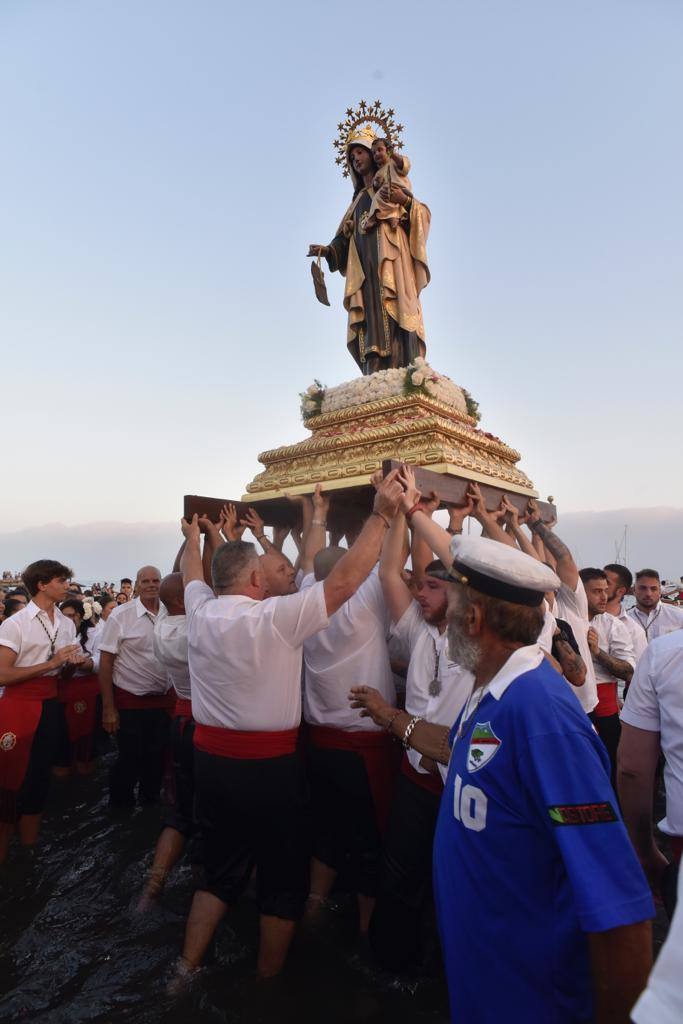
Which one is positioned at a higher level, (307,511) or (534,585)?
(307,511)

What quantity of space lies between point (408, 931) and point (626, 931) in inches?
79.6

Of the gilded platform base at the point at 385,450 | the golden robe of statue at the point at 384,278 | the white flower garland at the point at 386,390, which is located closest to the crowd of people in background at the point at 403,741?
the gilded platform base at the point at 385,450

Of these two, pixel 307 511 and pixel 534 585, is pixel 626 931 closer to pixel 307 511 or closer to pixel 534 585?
pixel 534 585

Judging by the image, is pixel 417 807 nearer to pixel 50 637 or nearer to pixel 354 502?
pixel 354 502

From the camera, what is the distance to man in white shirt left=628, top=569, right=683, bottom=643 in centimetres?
671

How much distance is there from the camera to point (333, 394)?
20.8ft

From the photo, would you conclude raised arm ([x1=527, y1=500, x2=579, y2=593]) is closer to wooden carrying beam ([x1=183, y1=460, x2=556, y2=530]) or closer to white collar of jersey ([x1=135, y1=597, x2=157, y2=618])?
wooden carrying beam ([x1=183, y1=460, x2=556, y2=530])

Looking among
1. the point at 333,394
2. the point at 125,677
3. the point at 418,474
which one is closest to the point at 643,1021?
the point at 418,474

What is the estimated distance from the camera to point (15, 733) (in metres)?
4.62

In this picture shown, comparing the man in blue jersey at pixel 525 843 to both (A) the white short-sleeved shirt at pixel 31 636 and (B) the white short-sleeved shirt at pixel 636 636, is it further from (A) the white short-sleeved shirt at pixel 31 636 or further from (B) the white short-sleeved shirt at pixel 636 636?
(B) the white short-sleeved shirt at pixel 636 636

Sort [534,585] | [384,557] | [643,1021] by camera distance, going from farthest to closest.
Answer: [384,557] → [534,585] → [643,1021]

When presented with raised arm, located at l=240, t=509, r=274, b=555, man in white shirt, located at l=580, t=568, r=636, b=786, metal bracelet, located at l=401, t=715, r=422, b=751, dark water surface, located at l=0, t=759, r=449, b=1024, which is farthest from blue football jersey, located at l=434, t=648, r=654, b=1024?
man in white shirt, located at l=580, t=568, r=636, b=786

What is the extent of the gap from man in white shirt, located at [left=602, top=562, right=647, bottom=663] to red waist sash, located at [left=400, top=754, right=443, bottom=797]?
10.5 ft

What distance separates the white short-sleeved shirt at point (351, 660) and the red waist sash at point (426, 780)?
15.5 inches
